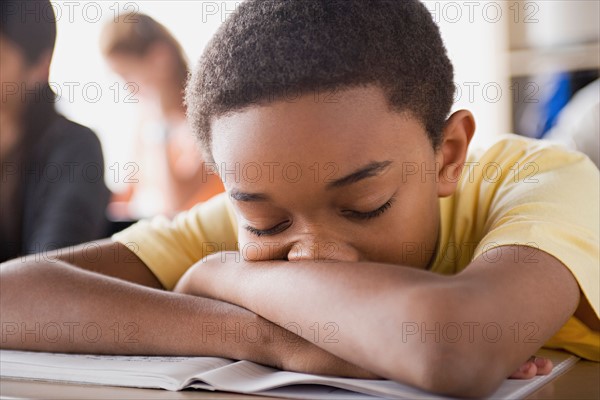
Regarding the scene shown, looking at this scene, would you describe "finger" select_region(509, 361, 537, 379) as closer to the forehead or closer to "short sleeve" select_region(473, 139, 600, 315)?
"short sleeve" select_region(473, 139, 600, 315)

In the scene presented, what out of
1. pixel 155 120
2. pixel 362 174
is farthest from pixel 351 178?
pixel 155 120

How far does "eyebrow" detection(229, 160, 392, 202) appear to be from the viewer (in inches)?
27.8

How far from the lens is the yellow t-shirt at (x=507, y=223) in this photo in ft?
2.37

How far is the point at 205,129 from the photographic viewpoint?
827 mm

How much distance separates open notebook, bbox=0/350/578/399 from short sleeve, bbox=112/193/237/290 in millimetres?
252

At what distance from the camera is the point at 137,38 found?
2730 millimetres

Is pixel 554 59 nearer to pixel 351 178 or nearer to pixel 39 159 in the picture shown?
pixel 39 159

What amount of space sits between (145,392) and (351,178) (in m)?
0.26

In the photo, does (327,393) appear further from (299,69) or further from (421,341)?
(299,69)

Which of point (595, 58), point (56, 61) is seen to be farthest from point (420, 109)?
point (56, 61)

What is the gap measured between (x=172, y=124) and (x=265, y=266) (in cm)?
210

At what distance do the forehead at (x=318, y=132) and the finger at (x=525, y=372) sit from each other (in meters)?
0.23

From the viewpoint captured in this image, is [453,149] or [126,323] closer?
[126,323]

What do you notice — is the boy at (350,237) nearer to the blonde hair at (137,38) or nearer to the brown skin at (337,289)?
the brown skin at (337,289)
